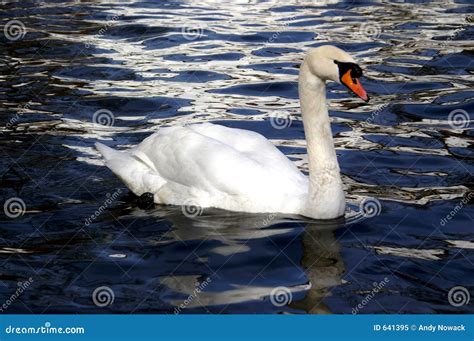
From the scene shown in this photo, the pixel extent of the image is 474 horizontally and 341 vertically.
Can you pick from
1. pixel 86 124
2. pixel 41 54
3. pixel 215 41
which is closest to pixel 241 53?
pixel 215 41

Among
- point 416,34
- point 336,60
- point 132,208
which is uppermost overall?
point 336,60

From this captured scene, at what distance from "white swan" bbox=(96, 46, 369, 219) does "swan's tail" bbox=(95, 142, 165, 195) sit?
12mm

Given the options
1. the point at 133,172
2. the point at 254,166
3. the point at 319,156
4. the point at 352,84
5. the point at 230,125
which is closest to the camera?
the point at 352,84

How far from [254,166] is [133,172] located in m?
1.31

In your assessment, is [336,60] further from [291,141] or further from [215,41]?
[215,41]

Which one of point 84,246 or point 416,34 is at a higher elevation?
point 84,246

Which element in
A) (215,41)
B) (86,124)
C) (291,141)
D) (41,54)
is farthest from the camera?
(215,41)

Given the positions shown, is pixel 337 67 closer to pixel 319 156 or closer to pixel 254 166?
pixel 319 156

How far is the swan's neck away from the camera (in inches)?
328

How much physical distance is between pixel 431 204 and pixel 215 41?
29.2 feet

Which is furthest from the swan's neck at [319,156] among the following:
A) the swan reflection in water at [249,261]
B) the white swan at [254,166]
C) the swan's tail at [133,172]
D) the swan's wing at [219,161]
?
the swan's tail at [133,172]

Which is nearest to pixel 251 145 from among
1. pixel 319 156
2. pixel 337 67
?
pixel 319 156

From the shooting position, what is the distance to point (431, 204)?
9.05 metres

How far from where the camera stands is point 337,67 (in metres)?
7.96
